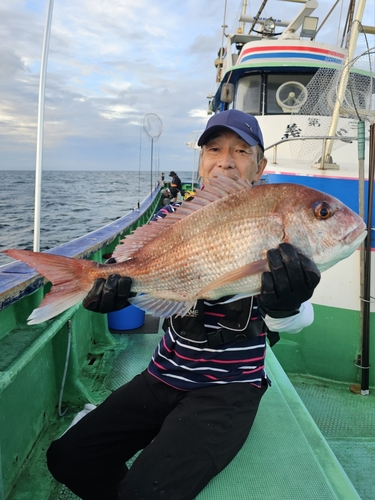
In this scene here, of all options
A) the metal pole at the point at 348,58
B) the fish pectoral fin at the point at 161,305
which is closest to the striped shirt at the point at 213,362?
the fish pectoral fin at the point at 161,305

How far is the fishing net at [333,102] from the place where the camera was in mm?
4484

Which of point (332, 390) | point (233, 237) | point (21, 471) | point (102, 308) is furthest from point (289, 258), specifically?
point (332, 390)

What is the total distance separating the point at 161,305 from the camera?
1954 mm

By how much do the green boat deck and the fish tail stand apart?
113 centimetres

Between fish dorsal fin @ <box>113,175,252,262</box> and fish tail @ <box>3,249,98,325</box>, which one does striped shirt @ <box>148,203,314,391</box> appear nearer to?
fish dorsal fin @ <box>113,175,252,262</box>

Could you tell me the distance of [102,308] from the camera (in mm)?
1999

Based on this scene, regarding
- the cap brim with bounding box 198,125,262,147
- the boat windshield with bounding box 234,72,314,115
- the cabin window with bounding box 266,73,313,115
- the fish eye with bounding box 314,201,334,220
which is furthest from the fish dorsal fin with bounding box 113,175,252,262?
the cabin window with bounding box 266,73,313,115

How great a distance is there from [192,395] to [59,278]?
38.2 inches

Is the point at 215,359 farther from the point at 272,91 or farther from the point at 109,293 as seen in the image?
the point at 272,91

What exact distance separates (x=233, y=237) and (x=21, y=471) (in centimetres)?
208

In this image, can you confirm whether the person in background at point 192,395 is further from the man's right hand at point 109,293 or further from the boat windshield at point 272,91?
the boat windshield at point 272,91

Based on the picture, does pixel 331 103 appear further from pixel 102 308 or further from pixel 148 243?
pixel 102 308

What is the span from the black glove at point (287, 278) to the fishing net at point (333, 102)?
301cm

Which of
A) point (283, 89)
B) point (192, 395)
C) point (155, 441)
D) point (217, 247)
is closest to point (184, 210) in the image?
point (217, 247)
